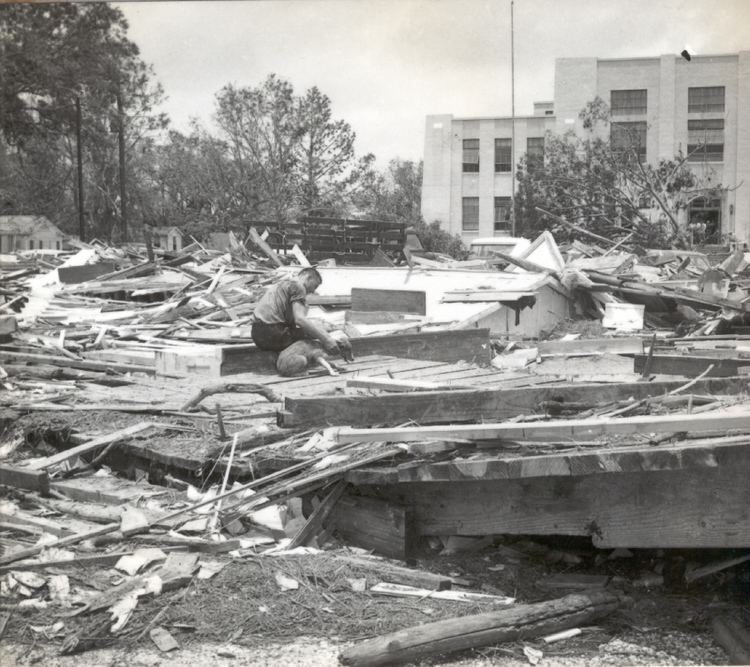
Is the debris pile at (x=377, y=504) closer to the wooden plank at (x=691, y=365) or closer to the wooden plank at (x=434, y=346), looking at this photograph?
the wooden plank at (x=691, y=365)

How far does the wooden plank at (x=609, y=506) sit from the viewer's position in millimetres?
4055

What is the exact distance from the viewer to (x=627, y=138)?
1019 inches

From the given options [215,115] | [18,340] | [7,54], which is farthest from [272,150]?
[7,54]

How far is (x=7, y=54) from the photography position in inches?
242

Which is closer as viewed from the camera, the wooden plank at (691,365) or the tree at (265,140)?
the wooden plank at (691,365)

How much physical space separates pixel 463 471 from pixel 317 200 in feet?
57.2

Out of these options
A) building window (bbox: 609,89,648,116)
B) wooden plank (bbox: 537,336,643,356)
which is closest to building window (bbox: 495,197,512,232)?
building window (bbox: 609,89,648,116)

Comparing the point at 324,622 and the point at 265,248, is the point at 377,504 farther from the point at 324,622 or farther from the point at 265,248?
the point at 265,248

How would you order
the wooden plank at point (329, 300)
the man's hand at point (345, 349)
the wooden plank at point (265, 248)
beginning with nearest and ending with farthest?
the man's hand at point (345, 349) → the wooden plank at point (329, 300) → the wooden plank at point (265, 248)

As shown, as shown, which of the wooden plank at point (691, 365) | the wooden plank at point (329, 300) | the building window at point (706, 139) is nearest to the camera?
the wooden plank at point (691, 365)

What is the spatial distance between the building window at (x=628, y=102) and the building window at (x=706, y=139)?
1903 mm

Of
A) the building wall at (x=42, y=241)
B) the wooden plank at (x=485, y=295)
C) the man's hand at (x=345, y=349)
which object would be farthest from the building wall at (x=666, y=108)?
the building wall at (x=42, y=241)

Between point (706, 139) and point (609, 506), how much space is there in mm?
18910

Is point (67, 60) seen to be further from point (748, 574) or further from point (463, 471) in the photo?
point (748, 574)
